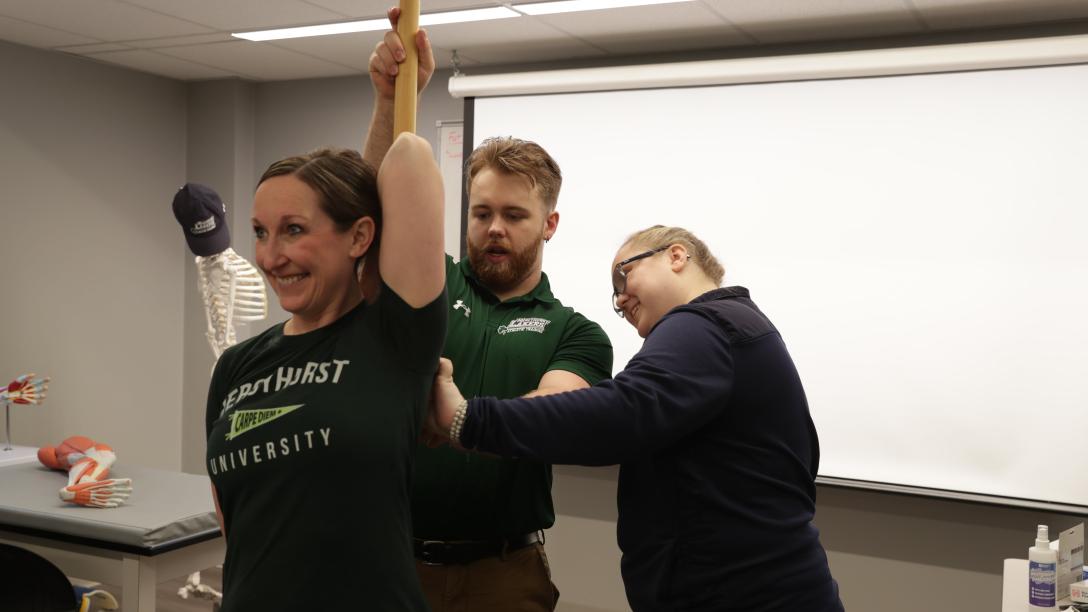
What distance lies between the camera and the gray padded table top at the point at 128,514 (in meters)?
2.62

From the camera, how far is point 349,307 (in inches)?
46.3

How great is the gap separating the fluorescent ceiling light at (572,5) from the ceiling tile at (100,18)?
139 centimetres

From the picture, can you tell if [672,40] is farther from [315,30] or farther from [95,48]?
[95,48]

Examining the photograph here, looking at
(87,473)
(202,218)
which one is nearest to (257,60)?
(202,218)

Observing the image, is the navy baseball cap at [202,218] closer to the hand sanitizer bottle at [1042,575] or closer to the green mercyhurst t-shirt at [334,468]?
the green mercyhurst t-shirt at [334,468]

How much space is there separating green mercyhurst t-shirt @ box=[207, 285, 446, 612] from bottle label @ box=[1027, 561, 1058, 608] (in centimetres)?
153

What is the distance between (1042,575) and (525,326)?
1.28 meters

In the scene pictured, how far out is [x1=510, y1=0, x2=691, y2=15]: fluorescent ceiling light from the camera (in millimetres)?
3418

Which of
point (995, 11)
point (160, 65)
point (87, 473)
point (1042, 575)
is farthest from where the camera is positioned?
point (160, 65)

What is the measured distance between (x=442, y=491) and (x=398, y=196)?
68 centimetres

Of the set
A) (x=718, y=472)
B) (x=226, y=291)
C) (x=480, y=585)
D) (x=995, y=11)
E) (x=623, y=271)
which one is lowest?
(x=480, y=585)

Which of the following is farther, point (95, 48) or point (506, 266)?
point (95, 48)

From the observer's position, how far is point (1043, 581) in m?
2.07

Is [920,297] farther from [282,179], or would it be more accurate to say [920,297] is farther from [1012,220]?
[282,179]
